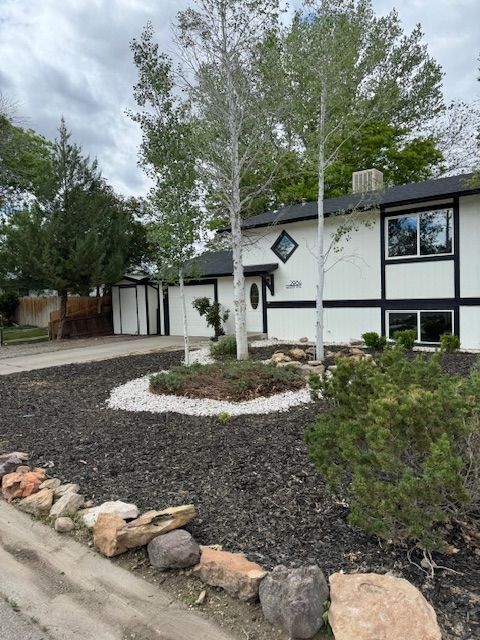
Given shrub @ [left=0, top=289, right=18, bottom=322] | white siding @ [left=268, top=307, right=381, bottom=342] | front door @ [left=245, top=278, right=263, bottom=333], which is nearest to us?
white siding @ [left=268, top=307, right=381, bottom=342]

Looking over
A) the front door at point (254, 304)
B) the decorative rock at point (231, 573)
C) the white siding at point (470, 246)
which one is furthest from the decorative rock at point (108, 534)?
the front door at point (254, 304)

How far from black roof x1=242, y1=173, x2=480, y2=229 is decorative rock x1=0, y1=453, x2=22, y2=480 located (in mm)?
8609

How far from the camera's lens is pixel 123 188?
72.9ft

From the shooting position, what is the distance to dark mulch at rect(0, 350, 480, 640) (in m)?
2.31

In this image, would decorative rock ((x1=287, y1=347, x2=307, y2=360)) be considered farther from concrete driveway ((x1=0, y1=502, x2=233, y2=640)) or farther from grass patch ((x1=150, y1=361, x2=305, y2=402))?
concrete driveway ((x1=0, y1=502, x2=233, y2=640))

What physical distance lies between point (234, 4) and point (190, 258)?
5327 millimetres

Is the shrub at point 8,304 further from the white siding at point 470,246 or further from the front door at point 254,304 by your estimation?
the white siding at point 470,246

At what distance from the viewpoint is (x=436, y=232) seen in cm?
1088

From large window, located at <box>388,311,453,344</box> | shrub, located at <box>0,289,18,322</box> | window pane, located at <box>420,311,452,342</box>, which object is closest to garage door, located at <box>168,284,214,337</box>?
large window, located at <box>388,311,453,344</box>

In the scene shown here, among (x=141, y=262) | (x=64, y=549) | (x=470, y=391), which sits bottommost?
(x=64, y=549)

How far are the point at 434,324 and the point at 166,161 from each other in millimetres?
7673

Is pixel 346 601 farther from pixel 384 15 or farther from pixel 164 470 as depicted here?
pixel 384 15

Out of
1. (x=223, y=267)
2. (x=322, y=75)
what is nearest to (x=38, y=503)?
A: (x=322, y=75)

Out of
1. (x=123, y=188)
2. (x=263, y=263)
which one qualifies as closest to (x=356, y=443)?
(x=263, y=263)
